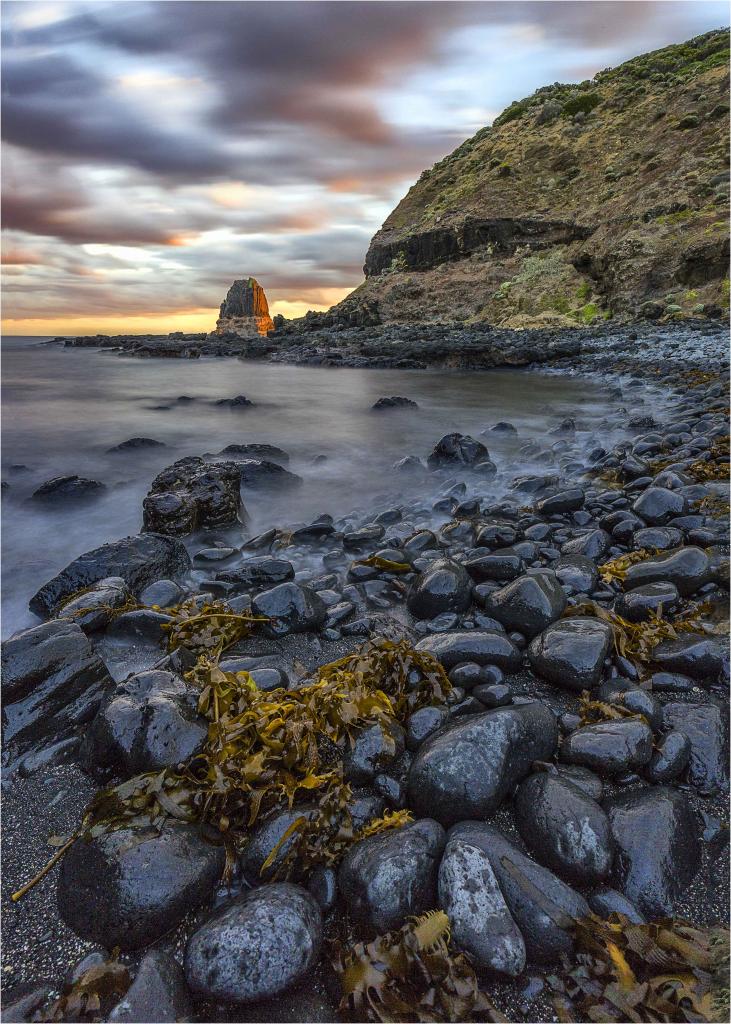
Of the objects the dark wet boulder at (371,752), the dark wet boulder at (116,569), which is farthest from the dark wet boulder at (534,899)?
the dark wet boulder at (116,569)

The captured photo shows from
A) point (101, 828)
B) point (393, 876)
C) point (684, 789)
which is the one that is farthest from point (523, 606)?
point (101, 828)

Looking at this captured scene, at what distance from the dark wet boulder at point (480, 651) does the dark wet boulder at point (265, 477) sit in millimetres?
3834

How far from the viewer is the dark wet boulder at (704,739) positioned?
1.84m

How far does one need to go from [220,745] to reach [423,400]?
11824 mm

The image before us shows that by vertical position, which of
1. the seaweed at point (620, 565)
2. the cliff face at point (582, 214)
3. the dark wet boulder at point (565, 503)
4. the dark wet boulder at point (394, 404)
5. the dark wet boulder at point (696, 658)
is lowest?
the dark wet boulder at point (696, 658)

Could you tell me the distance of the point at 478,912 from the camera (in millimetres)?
1368

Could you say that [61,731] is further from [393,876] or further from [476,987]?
[476,987]

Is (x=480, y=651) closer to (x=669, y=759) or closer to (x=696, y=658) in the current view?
(x=669, y=759)

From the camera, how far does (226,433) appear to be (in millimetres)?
9938

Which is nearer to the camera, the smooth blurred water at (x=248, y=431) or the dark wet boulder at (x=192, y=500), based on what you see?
the dark wet boulder at (x=192, y=500)

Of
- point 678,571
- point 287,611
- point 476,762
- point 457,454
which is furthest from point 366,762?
point 457,454

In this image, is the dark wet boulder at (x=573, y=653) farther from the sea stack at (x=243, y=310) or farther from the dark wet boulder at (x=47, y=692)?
the sea stack at (x=243, y=310)

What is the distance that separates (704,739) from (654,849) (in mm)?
555

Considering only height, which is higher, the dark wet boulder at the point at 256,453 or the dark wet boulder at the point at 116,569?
the dark wet boulder at the point at 256,453
